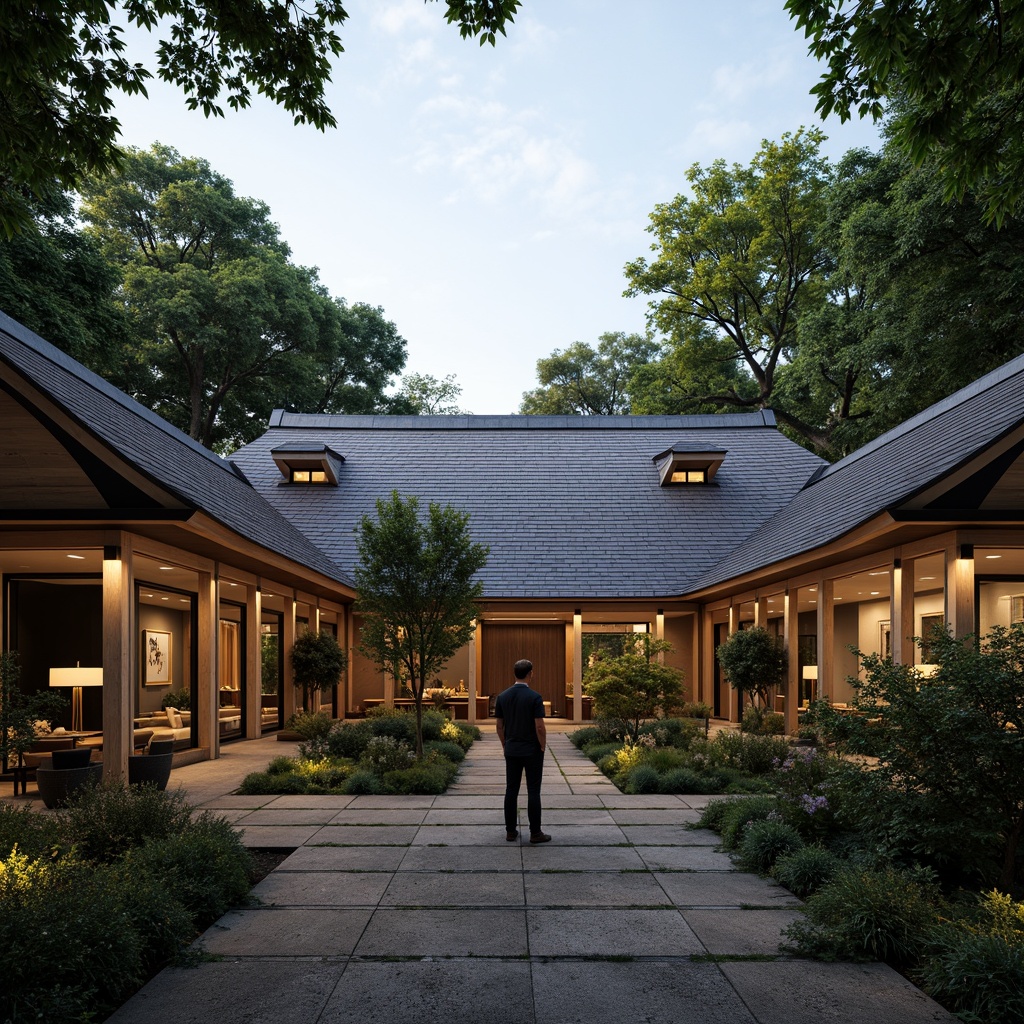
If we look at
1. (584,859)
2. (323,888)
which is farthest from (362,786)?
(323,888)

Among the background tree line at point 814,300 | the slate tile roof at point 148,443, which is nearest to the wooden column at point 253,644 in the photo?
the slate tile roof at point 148,443

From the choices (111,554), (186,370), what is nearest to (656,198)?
(186,370)

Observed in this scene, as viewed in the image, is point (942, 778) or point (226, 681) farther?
point (226, 681)

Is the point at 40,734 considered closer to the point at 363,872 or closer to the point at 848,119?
the point at 363,872

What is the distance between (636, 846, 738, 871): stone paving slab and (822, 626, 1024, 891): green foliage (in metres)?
1.65

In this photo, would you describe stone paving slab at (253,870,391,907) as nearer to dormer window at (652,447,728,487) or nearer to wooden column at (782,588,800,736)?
wooden column at (782,588,800,736)

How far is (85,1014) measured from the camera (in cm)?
394

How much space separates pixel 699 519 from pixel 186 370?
23.2m

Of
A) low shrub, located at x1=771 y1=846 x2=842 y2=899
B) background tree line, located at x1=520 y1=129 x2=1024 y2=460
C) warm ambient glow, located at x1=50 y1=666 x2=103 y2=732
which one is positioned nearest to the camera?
low shrub, located at x1=771 y1=846 x2=842 y2=899

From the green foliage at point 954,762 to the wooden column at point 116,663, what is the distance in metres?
8.96

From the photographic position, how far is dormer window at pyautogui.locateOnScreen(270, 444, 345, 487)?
81.8 ft

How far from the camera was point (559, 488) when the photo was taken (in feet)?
84.0

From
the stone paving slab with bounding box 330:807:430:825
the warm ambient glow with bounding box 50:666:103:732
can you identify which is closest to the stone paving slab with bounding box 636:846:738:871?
the stone paving slab with bounding box 330:807:430:825

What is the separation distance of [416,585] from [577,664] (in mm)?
10184
